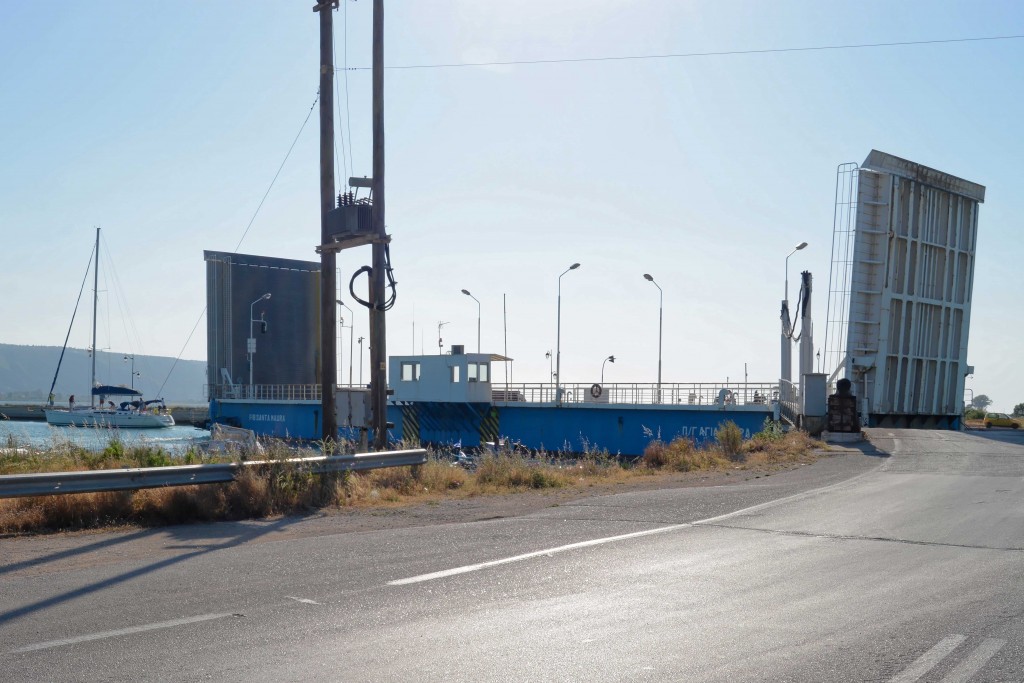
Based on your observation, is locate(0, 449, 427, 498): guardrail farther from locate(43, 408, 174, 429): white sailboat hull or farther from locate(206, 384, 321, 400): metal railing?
locate(43, 408, 174, 429): white sailboat hull

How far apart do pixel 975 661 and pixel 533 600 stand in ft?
8.91

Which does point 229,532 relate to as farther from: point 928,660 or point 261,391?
point 261,391

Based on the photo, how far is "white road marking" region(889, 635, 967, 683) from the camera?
15.3 feet

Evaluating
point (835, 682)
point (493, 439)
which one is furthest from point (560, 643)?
point (493, 439)

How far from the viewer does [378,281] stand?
52.3ft

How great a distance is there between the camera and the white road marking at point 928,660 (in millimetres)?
4660

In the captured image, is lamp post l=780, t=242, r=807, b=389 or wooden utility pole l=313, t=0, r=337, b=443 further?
lamp post l=780, t=242, r=807, b=389

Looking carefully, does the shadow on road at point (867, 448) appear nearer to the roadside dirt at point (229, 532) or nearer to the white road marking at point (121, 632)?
the roadside dirt at point (229, 532)

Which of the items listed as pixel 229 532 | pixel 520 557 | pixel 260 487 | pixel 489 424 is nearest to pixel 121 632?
pixel 520 557

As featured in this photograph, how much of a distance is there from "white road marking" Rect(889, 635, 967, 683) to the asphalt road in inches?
0.6

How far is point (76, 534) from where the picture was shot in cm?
907

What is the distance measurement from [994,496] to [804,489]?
8.51ft

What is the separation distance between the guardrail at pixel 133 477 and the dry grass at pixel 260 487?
10cm

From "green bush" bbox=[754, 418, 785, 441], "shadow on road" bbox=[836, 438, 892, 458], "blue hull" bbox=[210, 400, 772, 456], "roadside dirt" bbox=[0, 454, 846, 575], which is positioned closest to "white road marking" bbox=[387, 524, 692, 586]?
"roadside dirt" bbox=[0, 454, 846, 575]
